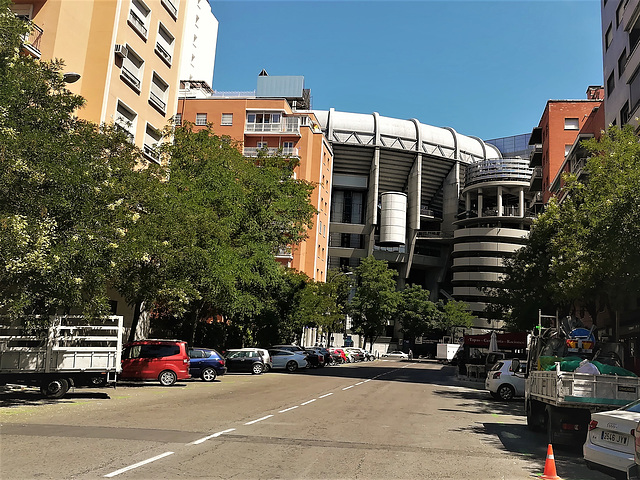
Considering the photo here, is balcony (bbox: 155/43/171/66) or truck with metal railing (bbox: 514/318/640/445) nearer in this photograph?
truck with metal railing (bbox: 514/318/640/445)

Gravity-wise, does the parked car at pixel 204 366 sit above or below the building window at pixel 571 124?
below

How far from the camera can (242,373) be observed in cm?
3391

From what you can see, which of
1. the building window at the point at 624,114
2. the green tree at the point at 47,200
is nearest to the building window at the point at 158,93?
the green tree at the point at 47,200

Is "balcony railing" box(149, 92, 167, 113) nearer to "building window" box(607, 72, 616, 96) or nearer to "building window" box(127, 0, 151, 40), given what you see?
"building window" box(127, 0, 151, 40)

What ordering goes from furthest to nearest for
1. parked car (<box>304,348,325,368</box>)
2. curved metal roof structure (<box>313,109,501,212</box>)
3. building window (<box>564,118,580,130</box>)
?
curved metal roof structure (<box>313,109,501,212</box>)
building window (<box>564,118,580,130</box>)
parked car (<box>304,348,325,368</box>)

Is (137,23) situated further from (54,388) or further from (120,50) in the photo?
(54,388)

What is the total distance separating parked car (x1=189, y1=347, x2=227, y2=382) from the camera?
87.7 feet

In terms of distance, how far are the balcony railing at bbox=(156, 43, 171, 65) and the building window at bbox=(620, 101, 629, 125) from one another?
2658cm

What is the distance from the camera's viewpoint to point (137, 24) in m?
32.8

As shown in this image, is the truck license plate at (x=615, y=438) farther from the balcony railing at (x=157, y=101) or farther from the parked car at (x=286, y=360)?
the balcony railing at (x=157, y=101)

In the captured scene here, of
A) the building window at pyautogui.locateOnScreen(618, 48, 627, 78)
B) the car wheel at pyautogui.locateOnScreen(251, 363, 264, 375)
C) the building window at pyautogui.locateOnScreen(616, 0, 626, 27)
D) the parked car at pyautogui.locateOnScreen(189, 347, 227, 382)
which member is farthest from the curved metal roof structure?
the parked car at pyautogui.locateOnScreen(189, 347, 227, 382)

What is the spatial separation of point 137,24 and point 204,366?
19.4 meters

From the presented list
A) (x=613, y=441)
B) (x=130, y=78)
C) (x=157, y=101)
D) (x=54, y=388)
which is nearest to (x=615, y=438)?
(x=613, y=441)

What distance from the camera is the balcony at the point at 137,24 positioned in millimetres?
31961
